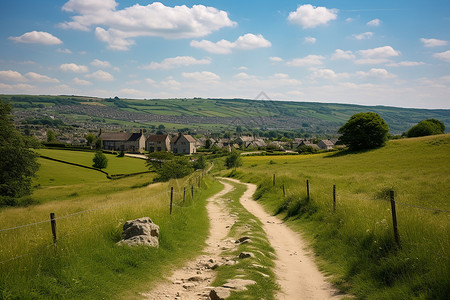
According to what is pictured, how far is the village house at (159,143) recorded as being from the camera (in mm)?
142625

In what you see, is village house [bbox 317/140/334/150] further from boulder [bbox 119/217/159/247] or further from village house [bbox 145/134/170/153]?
boulder [bbox 119/217/159/247]

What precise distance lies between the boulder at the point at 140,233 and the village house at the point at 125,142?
457ft

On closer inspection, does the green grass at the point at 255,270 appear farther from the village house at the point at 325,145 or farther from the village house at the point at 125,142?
the village house at the point at 325,145

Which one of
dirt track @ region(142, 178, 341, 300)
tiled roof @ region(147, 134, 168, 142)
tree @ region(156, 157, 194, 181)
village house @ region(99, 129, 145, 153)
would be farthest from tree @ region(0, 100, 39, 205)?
village house @ region(99, 129, 145, 153)

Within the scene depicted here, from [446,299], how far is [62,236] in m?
9.35

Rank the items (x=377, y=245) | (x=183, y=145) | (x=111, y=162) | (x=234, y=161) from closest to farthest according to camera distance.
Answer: (x=377, y=245) < (x=234, y=161) < (x=111, y=162) < (x=183, y=145)

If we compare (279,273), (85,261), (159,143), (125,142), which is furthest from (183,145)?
(85,261)

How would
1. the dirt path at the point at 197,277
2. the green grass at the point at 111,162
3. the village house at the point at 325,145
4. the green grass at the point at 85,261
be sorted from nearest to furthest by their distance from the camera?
the green grass at the point at 85,261, the dirt path at the point at 197,277, the green grass at the point at 111,162, the village house at the point at 325,145

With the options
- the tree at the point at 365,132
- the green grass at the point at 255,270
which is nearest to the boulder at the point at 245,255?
the green grass at the point at 255,270

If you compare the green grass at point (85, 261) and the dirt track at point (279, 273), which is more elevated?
the green grass at point (85, 261)

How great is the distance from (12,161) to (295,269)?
43891mm

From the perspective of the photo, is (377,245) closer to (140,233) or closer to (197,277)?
(197,277)

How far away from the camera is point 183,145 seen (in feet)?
468

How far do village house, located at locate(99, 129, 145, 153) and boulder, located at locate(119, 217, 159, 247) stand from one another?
13937 centimetres
